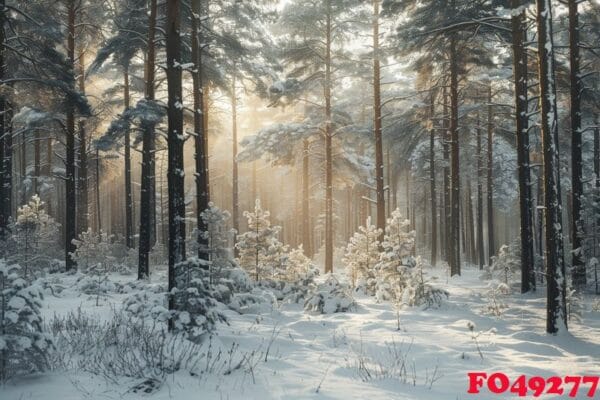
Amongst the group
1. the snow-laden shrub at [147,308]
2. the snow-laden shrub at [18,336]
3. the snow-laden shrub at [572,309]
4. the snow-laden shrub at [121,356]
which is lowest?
the snow-laden shrub at [572,309]

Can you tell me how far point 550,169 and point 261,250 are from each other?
7608mm

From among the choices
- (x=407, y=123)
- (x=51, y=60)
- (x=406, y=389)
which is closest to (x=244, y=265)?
(x=406, y=389)

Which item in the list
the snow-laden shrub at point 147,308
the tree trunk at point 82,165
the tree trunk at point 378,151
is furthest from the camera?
the tree trunk at point 82,165

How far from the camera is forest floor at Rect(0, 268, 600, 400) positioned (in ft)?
16.4

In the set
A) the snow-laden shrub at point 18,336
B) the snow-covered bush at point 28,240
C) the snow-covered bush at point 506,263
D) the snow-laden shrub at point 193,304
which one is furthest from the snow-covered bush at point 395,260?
the snow-covered bush at point 28,240

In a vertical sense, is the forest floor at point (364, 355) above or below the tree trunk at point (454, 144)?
below

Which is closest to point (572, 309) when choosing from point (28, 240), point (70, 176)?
point (28, 240)

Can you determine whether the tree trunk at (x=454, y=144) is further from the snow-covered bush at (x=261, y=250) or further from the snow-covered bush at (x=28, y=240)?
the snow-covered bush at (x=28, y=240)

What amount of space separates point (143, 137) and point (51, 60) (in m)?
3.66

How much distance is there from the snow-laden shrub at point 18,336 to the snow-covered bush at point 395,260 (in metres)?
8.45

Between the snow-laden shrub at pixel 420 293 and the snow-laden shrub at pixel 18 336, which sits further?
the snow-laden shrub at pixel 420 293

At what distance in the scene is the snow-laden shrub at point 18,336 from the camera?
16.0ft

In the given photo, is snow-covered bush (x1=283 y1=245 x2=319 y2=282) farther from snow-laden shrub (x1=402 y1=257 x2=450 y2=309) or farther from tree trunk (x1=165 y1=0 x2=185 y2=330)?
tree trunk (x1=165 y1=0 x2=185 y2=330)

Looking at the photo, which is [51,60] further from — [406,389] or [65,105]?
[406,389]
